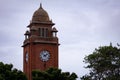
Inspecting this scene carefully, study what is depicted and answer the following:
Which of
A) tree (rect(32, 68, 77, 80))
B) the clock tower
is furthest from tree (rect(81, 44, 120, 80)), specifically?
the clock tower

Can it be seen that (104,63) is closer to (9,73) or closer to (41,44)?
(9,73)

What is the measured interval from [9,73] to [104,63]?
10502 mm

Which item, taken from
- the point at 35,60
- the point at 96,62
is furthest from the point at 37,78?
the point at 35,60

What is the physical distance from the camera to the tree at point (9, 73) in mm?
67750

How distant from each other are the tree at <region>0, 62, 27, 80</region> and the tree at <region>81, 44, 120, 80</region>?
7226 mm

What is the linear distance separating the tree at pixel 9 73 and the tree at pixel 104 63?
23.7 feet

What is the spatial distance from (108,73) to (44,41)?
2115 centimetres

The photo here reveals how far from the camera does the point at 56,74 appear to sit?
7144 cm

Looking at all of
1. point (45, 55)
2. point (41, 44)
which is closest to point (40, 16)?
point (41, 44)

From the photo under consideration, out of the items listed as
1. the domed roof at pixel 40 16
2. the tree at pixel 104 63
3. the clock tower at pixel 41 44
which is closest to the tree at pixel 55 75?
the tree at pixel 104 63

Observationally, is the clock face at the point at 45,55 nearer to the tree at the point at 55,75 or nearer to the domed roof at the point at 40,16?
the domed roof at the point at 40,16

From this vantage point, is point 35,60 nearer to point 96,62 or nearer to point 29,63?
point 29,63

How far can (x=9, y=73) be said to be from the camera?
67.8 m

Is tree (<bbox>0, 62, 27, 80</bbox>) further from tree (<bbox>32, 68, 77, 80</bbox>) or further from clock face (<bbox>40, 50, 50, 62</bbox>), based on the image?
clock face (<bbox>40, 50, 50, 62</bbox>)
